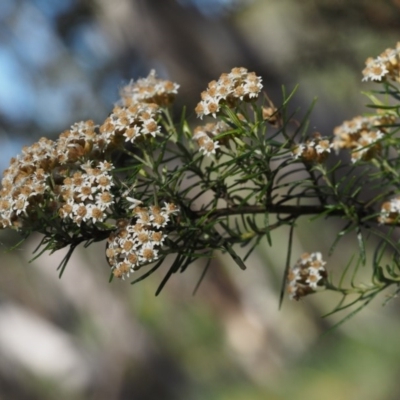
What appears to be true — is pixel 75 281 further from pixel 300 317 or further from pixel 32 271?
pixel 300 317

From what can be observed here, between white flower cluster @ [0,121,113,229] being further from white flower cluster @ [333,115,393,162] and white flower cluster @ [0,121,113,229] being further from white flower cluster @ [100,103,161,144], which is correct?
white flower cluster @ [333,115,393,162]

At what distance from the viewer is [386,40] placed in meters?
1.63

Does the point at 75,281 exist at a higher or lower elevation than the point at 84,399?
higher

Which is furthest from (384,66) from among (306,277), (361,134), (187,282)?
(187,282)

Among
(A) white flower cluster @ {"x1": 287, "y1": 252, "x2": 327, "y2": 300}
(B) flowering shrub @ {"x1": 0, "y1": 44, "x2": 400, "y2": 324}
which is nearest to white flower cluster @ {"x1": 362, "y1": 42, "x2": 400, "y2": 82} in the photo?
(B) flowering shrub @ {"x1": 0, "y1": 44, "x2": 400, "y2": 324}

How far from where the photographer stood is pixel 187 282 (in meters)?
5.16

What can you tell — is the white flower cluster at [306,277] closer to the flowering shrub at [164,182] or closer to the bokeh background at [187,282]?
the flowering shrub at [164,182]

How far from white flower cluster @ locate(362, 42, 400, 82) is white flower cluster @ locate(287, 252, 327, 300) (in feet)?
0.46

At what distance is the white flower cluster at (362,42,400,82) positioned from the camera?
16.1 inches

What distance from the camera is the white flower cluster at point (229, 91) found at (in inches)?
15.2

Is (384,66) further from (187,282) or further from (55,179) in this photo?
(187,282)

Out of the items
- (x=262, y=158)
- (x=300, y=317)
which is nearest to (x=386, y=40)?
(x=262, y=158)

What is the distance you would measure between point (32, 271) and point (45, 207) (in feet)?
16.1

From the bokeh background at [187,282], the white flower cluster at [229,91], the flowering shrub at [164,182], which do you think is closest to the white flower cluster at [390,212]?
the flowering shrub at [164,182]
